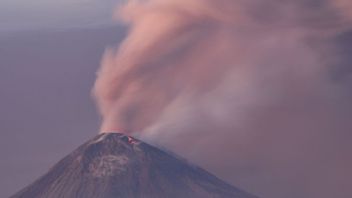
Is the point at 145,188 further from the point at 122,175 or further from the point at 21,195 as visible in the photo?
the point at 21,195

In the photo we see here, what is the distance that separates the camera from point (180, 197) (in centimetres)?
9125

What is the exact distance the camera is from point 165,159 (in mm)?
95688

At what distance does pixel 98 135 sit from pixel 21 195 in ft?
21.7

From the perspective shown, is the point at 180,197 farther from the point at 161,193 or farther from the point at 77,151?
the point at 77,151

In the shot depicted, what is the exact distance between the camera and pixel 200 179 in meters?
94.7

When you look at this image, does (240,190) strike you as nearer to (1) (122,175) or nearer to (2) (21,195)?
(1) (122,175)

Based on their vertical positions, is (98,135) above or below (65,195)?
above

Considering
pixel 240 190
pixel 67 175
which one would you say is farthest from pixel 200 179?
pixel 67 175

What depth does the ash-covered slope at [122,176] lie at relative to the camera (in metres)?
91.4

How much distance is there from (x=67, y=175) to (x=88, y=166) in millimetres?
1512

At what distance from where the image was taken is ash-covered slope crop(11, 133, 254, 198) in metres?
91.4

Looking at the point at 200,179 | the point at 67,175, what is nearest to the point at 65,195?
the point at 67,175

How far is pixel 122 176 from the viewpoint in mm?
92688

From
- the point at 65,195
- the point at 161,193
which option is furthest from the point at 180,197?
the point at 65,195
